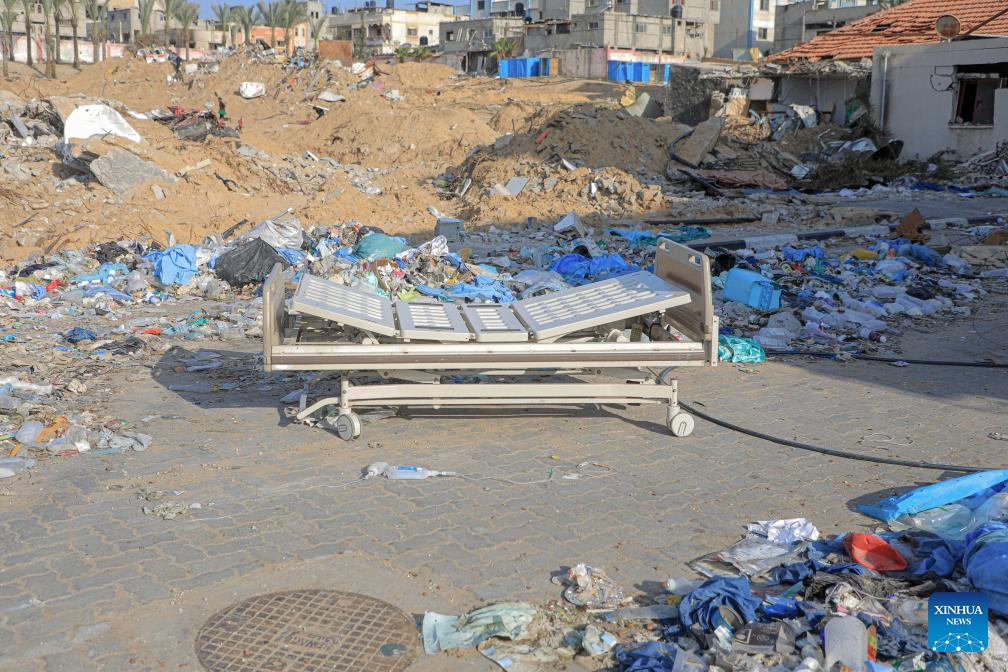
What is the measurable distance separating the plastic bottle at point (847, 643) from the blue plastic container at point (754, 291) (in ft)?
19.5

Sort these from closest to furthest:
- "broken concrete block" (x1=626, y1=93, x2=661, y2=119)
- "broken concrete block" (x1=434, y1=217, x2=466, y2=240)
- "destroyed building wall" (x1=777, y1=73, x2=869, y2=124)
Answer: "broken concrete block" (x1=434, y1=217, x2=466, y2=240) < "destroyed building wall" (x1=777, y1=73, x2=869, y2=124) < "broken concrete block" (x1=626, y1=93, x2=661, y2=119)

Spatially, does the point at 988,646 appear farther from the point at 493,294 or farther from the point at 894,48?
the point at 894,48

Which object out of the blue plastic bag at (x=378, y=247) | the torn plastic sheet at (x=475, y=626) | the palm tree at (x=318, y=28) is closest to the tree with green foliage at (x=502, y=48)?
the palm tree at (x=318, y=28)

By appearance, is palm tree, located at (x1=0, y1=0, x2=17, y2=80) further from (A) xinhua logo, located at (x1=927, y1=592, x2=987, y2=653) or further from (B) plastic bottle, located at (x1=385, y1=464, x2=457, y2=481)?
(A) xinhua logo, located at (x1=927, y1=592, x2=987, y2=653)

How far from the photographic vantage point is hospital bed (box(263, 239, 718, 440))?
5.17 meters

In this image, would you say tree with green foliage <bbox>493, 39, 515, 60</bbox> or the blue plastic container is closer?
the blue plastic container

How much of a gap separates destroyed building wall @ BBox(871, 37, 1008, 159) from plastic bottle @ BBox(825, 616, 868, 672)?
70.4 feet

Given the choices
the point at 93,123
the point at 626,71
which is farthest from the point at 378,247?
the point at 626,71

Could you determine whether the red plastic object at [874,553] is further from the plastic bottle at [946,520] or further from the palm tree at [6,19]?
the palm tree at [6,19]

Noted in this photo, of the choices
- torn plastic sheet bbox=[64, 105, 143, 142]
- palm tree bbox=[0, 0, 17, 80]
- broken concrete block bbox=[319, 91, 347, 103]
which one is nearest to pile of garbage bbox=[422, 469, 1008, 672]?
torn plastic sheet bbox=[64, 105, 143, 142]

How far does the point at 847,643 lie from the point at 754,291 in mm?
6156

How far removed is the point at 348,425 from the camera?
5.25 m

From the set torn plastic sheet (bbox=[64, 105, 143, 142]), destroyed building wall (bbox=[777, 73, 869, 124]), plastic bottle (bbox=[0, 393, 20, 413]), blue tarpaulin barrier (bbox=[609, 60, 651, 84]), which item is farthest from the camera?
blue tarpaulin barrier (bbox=[609, 60, 651, 84])

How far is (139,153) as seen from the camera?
15.4m
